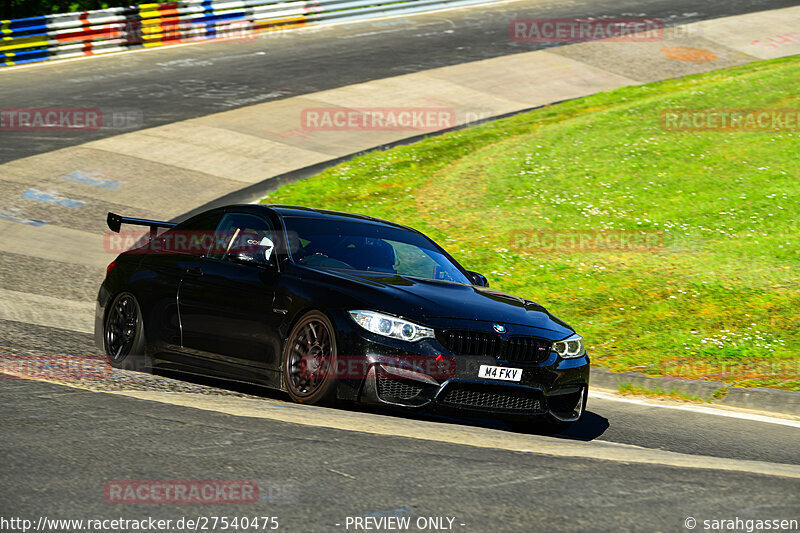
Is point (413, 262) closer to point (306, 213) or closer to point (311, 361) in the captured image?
point (306, 213)

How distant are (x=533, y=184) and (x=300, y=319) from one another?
10809 millimetres

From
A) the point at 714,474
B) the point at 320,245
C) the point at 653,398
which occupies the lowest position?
the point at 653,398

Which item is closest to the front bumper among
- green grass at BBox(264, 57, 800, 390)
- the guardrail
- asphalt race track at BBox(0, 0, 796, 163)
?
green grass at BBox(264, 57, 800, 390)

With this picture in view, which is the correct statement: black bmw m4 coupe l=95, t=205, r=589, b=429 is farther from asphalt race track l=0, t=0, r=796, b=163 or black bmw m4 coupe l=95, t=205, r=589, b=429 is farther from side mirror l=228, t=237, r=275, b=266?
asphalt race track l=0, t=0, r=796, b=163

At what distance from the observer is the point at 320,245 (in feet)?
25.9

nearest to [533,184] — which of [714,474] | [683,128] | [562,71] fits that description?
[683,128]

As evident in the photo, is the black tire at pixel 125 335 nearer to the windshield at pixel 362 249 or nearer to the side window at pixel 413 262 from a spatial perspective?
the windshield at pixel 362 249

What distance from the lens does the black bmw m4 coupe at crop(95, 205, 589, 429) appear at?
681cm

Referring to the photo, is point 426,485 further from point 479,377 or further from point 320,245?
point 320,245

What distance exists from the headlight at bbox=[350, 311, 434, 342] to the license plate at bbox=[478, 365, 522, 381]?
0.43 metres

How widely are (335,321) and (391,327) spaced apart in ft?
1.28

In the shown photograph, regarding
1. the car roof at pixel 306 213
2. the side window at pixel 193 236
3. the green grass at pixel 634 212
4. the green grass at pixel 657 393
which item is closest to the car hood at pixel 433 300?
the car roof at pixel 306 213

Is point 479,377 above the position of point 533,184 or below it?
above

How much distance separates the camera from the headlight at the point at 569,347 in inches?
289
